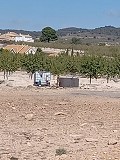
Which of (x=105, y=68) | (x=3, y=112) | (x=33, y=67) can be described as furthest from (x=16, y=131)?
(x=33, y=67)

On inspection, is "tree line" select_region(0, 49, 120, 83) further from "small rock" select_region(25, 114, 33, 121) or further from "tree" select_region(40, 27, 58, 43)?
"tree" select_region(40, 27, 58, 43)

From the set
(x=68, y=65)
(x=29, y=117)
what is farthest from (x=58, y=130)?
(x=68, y=65)

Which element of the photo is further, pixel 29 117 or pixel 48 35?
pixel 48 35

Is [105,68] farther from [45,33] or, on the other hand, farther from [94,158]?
[45,33]

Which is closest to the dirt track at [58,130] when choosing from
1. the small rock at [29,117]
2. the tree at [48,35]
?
the small rock at [29,117]

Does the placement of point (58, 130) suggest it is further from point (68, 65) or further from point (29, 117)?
point (68, 65)

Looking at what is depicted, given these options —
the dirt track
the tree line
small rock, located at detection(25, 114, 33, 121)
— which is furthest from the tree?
small rock, located at detection(25, 114, 33, 121)

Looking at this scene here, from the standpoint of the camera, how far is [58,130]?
66.0 ft

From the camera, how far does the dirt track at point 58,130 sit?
1524cm

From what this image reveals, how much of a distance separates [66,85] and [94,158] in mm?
38529

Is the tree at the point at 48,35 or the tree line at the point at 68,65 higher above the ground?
the tree at the point at 48,35

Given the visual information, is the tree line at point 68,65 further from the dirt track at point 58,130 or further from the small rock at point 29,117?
the small rock at point 29,117

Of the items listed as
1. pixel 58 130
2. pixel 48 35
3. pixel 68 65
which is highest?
pixel 48 35

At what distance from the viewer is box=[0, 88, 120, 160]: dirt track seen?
15.2 m
